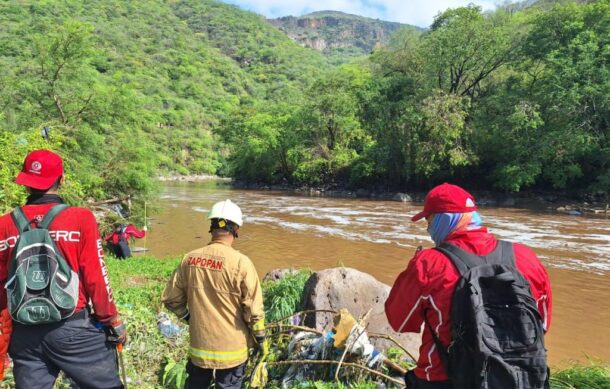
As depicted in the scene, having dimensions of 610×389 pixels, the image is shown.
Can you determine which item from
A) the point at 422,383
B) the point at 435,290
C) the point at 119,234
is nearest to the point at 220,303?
the point at 422,383

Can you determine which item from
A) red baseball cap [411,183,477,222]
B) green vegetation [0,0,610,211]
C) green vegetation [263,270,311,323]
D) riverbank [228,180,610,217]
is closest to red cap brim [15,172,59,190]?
red baseball cap [411,183,477,222]

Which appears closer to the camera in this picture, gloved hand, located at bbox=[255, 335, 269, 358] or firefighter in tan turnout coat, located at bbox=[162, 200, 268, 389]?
firefighter in tan turnout coat, located at bbox=[162, 200, 268, 389]

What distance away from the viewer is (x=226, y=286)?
9.74ft

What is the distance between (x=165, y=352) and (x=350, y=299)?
2.21 metres

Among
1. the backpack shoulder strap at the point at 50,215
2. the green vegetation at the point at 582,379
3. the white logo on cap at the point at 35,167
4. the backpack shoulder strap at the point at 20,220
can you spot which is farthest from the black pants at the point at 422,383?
the white logo on cap at the point at 35,167

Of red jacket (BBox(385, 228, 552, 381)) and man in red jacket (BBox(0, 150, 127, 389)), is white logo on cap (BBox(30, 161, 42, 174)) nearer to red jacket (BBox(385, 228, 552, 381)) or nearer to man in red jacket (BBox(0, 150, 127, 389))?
man in red jacket (BBox(0, 150, 127, 389))

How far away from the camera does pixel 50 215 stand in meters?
2.59

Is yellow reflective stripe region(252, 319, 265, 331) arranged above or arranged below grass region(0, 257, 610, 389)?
above

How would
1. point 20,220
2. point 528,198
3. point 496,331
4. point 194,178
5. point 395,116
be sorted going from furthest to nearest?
point 194,178 → point 395,116 → point 528,198 → point 20,220 → point 496,331

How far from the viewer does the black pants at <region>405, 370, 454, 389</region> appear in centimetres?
215

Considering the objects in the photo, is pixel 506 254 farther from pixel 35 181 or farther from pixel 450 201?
pixel 35 181

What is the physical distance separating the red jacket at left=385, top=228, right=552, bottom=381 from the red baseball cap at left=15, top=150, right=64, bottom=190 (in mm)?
2119

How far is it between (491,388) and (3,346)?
2848 millimetres

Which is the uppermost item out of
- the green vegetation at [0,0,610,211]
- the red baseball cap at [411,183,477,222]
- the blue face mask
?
the green vegetation at [0,0,610,211]
